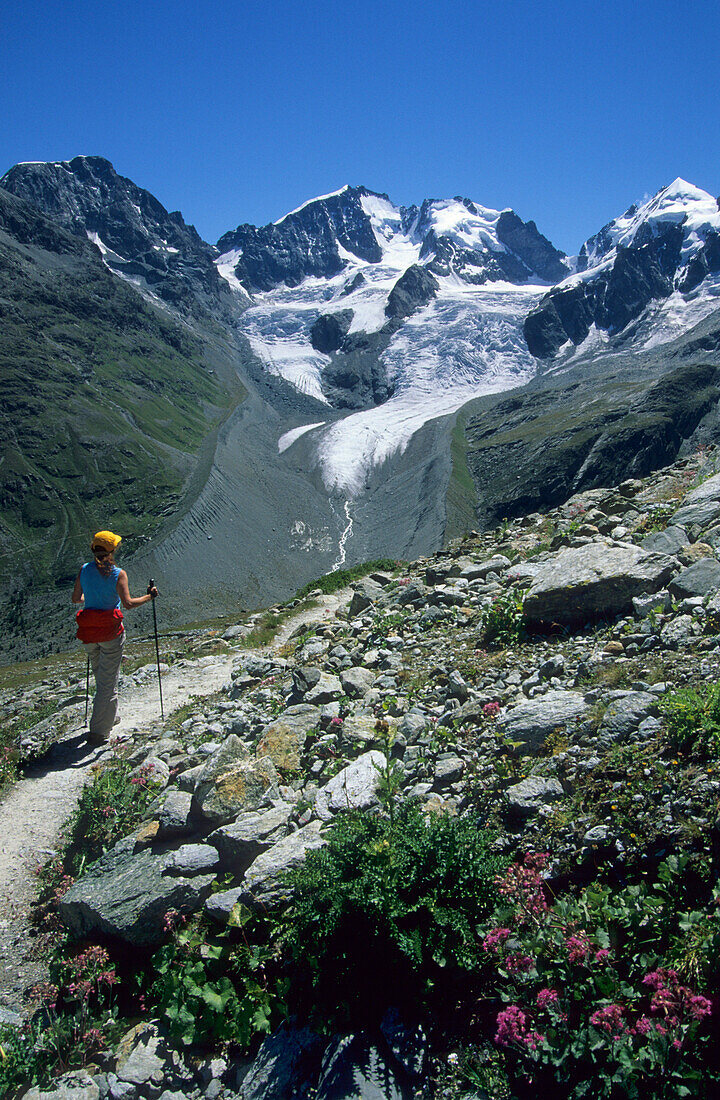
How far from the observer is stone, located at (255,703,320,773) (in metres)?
7.35

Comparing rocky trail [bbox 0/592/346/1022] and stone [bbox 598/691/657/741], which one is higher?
stone [bbox 598/691/657/741]

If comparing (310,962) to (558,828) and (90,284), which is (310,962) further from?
(90,284)

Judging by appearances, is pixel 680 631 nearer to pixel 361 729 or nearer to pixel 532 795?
pixel 532 795

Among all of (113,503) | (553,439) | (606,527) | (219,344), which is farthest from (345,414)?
(606,527)

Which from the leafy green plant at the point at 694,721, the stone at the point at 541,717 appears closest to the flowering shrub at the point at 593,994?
the leafy green plant at the point at 694,721

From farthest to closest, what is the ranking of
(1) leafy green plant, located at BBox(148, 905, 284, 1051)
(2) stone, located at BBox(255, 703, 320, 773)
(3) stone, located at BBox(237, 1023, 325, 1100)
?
(2) stone, located at BBox(255, 703, 320, 773), (1) leafy green plant, located at BBox(148, 905, 284, 1051), (3) stone, located at BBox(237, 1023, 325, 1100)

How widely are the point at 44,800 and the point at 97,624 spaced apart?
2.52 meters

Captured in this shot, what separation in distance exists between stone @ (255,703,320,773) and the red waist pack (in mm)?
2920

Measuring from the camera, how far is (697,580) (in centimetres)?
786

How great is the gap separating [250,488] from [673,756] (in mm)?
98262

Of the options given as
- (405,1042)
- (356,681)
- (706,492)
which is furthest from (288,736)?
(706,492)

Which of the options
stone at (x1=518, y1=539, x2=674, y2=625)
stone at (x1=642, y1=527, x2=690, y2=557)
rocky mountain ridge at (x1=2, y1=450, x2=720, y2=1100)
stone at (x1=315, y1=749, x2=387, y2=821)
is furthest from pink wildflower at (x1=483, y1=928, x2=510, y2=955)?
stone at (x1=642, y1=527, x2=690, y2=557)

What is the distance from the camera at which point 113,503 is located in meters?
91.8

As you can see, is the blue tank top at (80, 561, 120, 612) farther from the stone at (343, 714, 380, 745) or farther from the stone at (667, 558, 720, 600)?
the stone at (667, 558, 720, 600)
